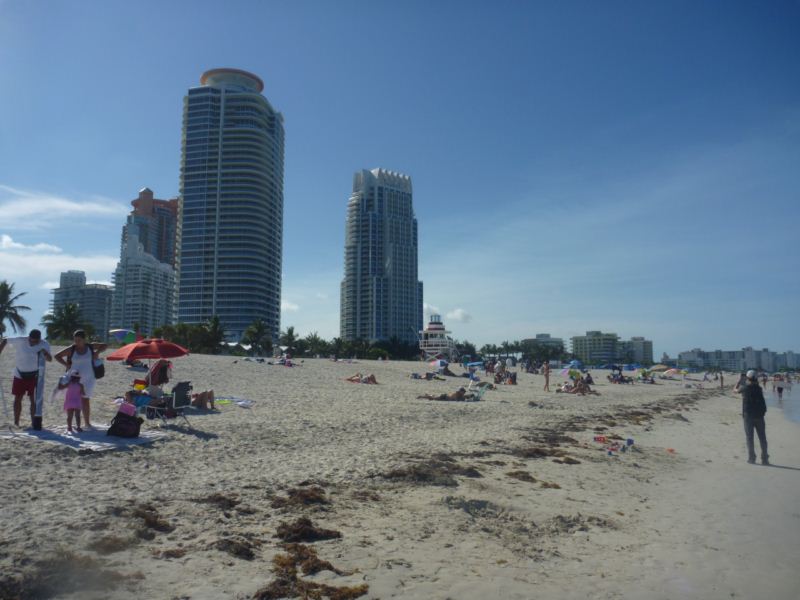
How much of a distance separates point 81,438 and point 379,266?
157644 millimetres

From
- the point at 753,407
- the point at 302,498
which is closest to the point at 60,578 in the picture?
the point at 302,498

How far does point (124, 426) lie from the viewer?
9773mm

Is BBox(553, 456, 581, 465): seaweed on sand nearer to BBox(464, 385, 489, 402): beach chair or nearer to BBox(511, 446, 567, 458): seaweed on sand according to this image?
BBox(511, 446, 567, 458): seaweed on sand

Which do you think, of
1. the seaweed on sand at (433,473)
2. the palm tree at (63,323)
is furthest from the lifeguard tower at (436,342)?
the seaweed on sand at (433,473)

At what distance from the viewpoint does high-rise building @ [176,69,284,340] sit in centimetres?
12106

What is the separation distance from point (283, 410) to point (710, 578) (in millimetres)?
12390

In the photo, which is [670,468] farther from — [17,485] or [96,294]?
[96,294]

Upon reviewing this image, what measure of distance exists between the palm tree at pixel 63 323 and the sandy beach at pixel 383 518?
50.6 meters

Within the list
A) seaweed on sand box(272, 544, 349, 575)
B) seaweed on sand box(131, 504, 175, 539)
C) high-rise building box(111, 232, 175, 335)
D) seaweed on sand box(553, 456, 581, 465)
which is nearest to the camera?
seaweed on sand box(272, 544, 349, 575)

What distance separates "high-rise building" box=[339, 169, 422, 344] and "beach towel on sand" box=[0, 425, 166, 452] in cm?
15219

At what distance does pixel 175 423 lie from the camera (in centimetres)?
1196

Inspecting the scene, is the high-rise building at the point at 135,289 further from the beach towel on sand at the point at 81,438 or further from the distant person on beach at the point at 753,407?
the distant person on beach at the point at 753,407

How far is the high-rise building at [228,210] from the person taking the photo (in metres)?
121

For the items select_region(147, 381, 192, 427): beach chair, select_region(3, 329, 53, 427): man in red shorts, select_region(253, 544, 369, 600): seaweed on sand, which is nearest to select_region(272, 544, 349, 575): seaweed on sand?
select_region(253, 544, 369, 600): seaweed on sand
